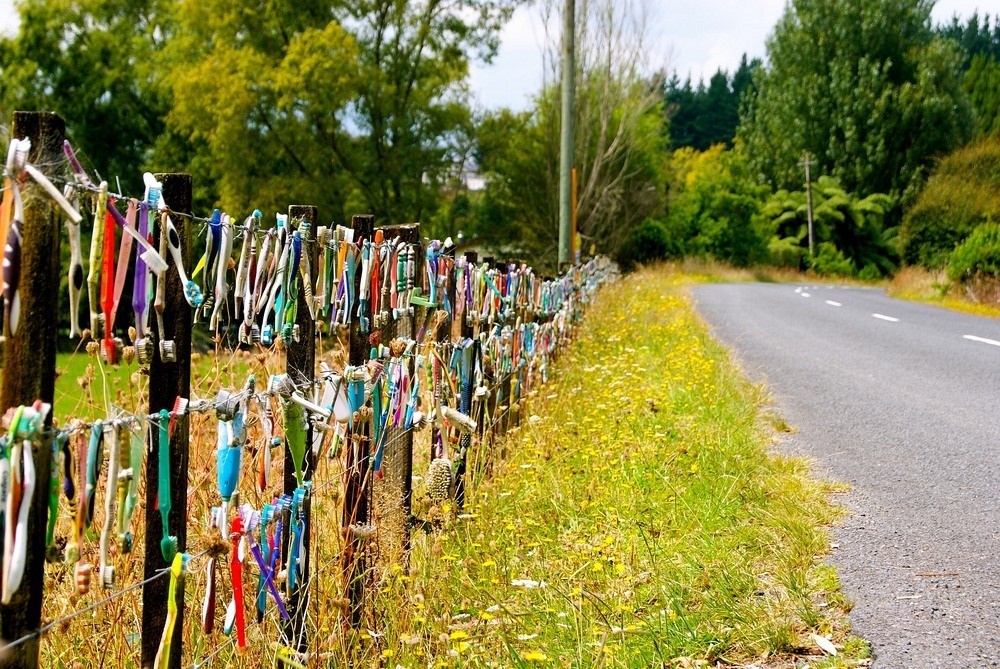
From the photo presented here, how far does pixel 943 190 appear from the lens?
30.7 meters

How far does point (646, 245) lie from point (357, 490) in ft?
112

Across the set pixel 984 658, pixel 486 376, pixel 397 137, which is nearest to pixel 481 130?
pixel 397 137

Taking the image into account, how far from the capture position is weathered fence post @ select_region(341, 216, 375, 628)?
3070mm

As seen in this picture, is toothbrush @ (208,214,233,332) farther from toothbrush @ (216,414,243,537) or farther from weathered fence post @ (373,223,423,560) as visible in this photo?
weathered fence post @ (373,223,423,560)

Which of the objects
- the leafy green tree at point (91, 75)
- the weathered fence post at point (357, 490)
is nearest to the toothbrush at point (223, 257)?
the weathered fence post at point (357, 490)

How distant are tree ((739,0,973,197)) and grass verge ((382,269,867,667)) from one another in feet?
155

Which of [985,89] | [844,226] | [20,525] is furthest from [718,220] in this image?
[20,525]

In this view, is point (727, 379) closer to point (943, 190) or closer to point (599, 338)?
point (599, 338)

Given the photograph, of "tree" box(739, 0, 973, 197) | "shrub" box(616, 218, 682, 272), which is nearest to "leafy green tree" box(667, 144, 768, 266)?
"shrub" box(616, 218, 682, 272)

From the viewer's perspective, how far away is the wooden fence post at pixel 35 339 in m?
1.51

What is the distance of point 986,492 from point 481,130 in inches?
1074

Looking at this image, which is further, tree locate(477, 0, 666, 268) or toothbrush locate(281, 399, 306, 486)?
tree locate(477, 0, 666, 268)

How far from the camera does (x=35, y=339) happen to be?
153 centimetres

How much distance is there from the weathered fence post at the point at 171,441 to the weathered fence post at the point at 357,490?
0.94 m
